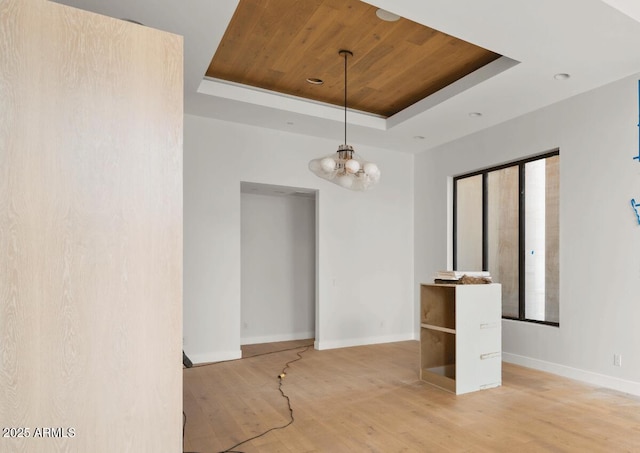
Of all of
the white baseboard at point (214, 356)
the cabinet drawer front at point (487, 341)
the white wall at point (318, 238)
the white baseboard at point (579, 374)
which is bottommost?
the white baseboard at point (214, 356)

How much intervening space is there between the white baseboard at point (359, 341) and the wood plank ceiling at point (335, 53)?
132 inches

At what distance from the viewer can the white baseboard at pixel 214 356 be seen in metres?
5.04

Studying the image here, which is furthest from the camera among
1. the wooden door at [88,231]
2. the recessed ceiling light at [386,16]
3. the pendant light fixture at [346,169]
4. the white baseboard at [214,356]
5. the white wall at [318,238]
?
the white wall at [318,238]

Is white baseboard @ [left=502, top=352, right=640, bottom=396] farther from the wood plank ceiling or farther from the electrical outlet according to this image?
the wood plank ceiling

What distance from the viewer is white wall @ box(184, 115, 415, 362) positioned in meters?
5.17

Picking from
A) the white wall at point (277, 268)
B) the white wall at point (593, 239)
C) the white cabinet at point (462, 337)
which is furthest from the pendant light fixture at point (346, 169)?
the white wall at point (277, 268)

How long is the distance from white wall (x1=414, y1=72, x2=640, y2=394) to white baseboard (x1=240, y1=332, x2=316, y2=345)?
3.05 meters

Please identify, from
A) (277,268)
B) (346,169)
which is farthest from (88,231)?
(277,268)

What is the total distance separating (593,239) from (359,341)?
336 cm

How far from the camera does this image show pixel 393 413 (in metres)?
3.36

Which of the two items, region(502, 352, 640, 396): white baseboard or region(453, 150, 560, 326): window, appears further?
region(453, 150, 560, 326): window

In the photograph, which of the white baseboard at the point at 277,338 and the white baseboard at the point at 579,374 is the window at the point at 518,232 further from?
the white baseboard at the point at 277,338

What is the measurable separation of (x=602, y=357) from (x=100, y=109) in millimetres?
4785

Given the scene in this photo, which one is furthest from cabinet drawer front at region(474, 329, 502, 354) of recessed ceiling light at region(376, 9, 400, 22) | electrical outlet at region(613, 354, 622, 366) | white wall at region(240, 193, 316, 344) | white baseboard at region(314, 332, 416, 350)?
white wall at region(240, 193, 316, 344)
